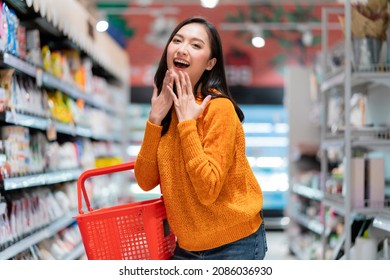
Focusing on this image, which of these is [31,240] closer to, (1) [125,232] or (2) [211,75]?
(1) [125,232]

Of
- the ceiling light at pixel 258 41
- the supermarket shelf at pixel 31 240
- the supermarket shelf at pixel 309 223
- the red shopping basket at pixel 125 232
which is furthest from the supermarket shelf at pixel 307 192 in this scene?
the red shopping basket at pixel 125 232

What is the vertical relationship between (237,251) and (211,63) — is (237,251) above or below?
below

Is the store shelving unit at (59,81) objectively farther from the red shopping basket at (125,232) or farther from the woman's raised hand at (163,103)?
the woman's raised hand at (163,103)

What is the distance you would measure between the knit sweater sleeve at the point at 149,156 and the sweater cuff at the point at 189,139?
0.11m

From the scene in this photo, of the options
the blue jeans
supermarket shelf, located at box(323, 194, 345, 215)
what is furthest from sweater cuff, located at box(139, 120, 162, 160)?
supermarket shelf, located at box(323, 194, 345, 215)

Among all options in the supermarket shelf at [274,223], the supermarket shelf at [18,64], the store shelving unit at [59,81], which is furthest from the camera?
the supermarket shelf at [274,223]

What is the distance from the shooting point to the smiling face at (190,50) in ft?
7.25

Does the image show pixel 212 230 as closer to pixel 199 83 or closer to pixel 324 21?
pixel 199 83

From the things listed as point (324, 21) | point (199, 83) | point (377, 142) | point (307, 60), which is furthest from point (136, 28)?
point (199, 83)

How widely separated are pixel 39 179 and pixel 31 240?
417mm

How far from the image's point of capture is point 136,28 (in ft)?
36.4

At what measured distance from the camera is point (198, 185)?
203cm

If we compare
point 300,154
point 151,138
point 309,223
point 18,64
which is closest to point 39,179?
point 18,64

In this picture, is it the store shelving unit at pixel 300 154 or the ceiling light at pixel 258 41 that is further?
the store shelving unit at pixel 300 154
